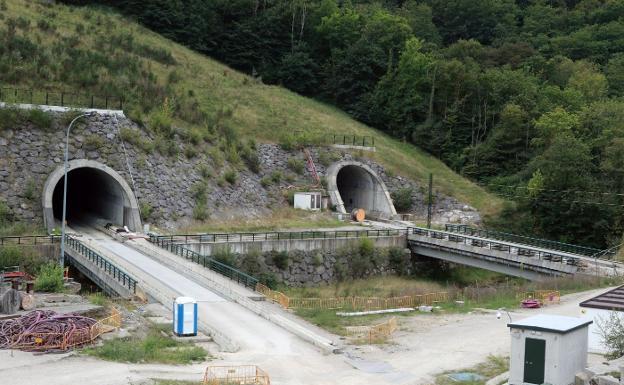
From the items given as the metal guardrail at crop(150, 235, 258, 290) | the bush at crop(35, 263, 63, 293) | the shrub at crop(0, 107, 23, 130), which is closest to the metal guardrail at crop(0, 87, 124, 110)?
the shrub at crop(0, 107, 23, 130)

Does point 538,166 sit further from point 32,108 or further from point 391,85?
point 32,108

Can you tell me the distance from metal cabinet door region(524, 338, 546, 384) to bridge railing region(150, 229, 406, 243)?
27.4 meters

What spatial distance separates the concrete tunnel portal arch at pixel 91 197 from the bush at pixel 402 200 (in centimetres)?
2342

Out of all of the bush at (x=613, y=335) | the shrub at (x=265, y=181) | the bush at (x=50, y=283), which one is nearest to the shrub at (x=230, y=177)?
the shrub at (x=265, y=181)

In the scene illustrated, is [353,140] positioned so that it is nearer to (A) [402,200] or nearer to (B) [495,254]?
(A) [402,200]

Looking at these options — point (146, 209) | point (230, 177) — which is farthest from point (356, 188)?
point (146, 209)

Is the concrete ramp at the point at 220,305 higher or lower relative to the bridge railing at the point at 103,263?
lower

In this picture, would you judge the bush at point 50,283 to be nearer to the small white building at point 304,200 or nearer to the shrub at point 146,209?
the shrub at point 146,209

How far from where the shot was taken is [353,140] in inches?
2842

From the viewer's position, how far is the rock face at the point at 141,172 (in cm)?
4822

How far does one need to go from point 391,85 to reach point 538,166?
26.0 metres

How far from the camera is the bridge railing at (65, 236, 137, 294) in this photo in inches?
1331

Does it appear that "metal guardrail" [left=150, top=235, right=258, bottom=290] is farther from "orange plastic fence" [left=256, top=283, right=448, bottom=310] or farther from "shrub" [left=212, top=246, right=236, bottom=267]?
"orange plastic fence" [left=256, top=283, right=448, bottom=310]

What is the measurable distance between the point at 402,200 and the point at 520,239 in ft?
36.5
